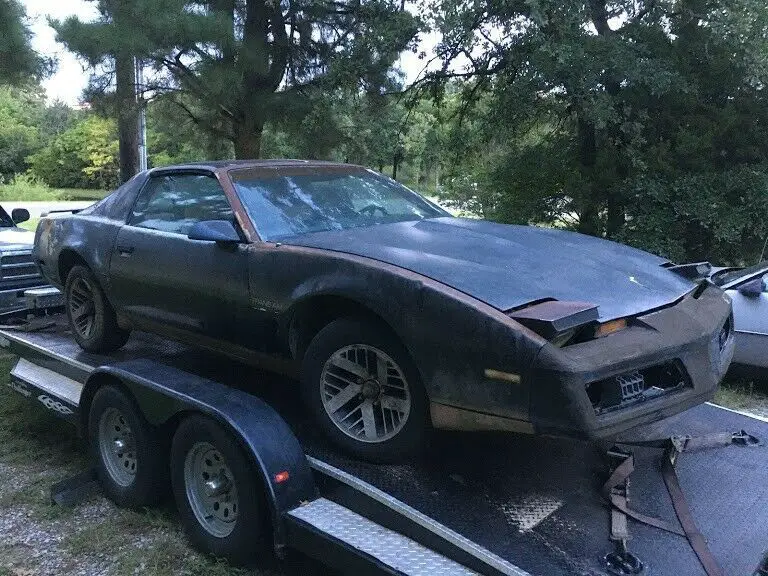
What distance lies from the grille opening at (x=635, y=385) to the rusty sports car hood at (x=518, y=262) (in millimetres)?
241

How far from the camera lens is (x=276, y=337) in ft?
11.7

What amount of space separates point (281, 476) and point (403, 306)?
2.86 feet

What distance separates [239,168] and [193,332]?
3.12 ft

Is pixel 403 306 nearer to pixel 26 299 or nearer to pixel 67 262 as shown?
pixel 67 262

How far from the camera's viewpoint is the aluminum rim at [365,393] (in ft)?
9.96

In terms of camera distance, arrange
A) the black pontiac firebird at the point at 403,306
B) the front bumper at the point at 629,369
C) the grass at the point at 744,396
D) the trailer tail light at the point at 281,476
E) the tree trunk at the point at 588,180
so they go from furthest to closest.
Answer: the tree trunk at the point at 588,180
the grass at the point at 744,396
the trailer tail light at the point at 281,476
the black pontiac firebird at the point at 403,306
the front bumper at the point at 629,369

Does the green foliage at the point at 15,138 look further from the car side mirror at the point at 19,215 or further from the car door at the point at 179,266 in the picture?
the car door at the point at 179,266

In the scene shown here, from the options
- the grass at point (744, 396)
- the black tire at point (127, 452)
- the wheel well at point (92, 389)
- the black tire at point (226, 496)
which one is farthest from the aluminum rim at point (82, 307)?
the grass at point (744, 396)

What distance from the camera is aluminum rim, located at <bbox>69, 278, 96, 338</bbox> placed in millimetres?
5012

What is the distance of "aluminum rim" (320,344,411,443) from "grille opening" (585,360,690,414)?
0.74 meters

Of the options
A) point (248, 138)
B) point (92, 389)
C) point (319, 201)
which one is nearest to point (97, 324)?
point (92, 389)

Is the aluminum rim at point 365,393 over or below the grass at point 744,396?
over

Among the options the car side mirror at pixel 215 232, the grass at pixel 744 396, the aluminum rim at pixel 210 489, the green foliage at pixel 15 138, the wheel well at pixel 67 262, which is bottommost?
the grass at pixel 744 396

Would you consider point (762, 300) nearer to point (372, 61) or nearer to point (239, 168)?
point (239, 168)
